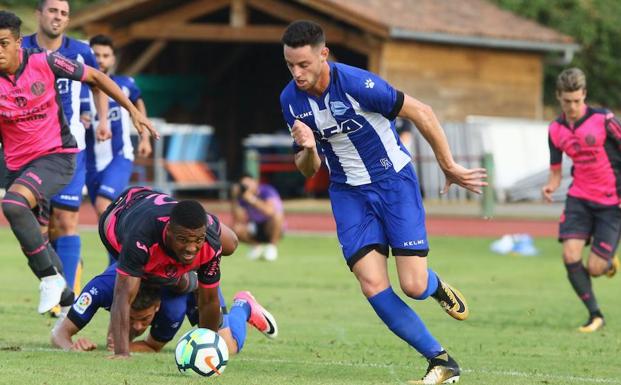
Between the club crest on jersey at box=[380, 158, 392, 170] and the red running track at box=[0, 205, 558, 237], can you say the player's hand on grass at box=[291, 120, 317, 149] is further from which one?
the red running track at box=[0, 205, 558, 237]

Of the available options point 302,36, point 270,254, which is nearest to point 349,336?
point 302,36

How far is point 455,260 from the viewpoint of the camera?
2017 centimetres

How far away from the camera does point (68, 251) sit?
12094mm

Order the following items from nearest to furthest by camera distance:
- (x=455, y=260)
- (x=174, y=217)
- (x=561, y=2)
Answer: (x=174, y=217) → (x=455, y=260) → (x=561, y=2)

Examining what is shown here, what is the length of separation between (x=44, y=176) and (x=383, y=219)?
2.94 metres

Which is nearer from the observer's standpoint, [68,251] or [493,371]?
[493,371]

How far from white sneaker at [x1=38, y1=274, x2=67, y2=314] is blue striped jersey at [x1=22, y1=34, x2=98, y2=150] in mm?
1991

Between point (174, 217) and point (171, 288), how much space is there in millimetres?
1447

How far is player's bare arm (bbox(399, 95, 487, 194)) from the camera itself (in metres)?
8.28

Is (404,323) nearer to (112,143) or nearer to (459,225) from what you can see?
(112,143)

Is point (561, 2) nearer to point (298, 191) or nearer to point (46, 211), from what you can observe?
point (298, 191)

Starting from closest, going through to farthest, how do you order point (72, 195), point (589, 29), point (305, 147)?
→ point (305, 147) < point (72, 195) < point (589, 29)

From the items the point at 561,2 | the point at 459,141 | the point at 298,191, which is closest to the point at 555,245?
the point at 459,141

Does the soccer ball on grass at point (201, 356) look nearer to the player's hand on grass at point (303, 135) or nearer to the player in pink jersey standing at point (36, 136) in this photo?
the player's hand on grass at point (303, 135)
